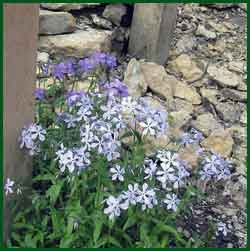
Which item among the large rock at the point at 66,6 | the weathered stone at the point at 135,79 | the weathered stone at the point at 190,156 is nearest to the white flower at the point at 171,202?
the weathered stone at the point at 190,156

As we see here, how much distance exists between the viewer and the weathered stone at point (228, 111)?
4.64 meters

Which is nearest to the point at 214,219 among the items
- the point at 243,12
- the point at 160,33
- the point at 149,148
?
the point at 149,148

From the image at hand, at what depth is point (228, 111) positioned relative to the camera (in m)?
4.70

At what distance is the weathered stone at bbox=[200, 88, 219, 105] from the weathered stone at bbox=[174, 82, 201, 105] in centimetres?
5

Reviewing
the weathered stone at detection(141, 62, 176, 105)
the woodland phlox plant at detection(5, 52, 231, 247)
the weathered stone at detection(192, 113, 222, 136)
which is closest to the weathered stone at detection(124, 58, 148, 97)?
the weathered stone at detection(141, 62, 176, 105)

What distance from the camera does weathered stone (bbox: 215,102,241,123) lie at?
464 centimetres

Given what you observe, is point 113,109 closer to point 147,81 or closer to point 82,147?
point 82,147

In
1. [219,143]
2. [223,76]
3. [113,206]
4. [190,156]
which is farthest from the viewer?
[223,76]

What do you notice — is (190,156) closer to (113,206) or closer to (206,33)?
(113,206)

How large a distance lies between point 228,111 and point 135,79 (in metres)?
0.67

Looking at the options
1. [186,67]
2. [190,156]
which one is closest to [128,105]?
[190,156]

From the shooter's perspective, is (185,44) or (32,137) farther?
(185,44)

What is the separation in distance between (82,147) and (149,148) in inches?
41.1

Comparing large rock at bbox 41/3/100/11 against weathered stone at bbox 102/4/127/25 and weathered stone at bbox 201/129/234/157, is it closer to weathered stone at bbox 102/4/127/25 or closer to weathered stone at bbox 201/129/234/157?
weathered stone at bbox 102/4/127/25
